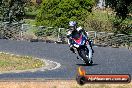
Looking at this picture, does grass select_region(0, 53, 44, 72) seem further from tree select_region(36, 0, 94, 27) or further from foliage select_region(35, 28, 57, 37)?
tree select_region(36, 0, 94, 27)

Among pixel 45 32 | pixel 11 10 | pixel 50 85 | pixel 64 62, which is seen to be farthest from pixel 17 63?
pixel 11 10

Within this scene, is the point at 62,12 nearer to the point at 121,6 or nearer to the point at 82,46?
the point at 121,6

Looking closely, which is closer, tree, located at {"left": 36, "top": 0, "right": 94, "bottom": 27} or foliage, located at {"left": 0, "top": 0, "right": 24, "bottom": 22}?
tree, located at {"left": 36, "top": 0, "right": 94, "bottom": 27}

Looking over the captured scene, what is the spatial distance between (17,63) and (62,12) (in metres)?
17.4

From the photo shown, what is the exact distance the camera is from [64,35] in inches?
1404

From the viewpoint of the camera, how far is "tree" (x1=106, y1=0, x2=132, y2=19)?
35000 mm

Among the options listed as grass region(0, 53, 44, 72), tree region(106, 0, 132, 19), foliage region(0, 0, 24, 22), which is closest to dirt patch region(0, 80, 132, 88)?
grass region(0, 53, 44, 72)

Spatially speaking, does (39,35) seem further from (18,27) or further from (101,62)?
(101,62)

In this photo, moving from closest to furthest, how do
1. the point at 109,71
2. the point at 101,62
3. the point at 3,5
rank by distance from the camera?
the point at 109,71 < the point at 101,62 < the point at 3,5

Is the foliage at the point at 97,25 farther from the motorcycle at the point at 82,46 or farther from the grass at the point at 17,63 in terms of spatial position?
the motorcycle at the point at 82,46

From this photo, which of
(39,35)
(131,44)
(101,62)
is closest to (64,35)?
(39,35)

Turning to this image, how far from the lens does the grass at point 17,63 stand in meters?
19.2

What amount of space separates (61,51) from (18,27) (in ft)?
31.9

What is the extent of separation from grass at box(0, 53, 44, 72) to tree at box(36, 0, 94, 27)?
14051 millimetres
